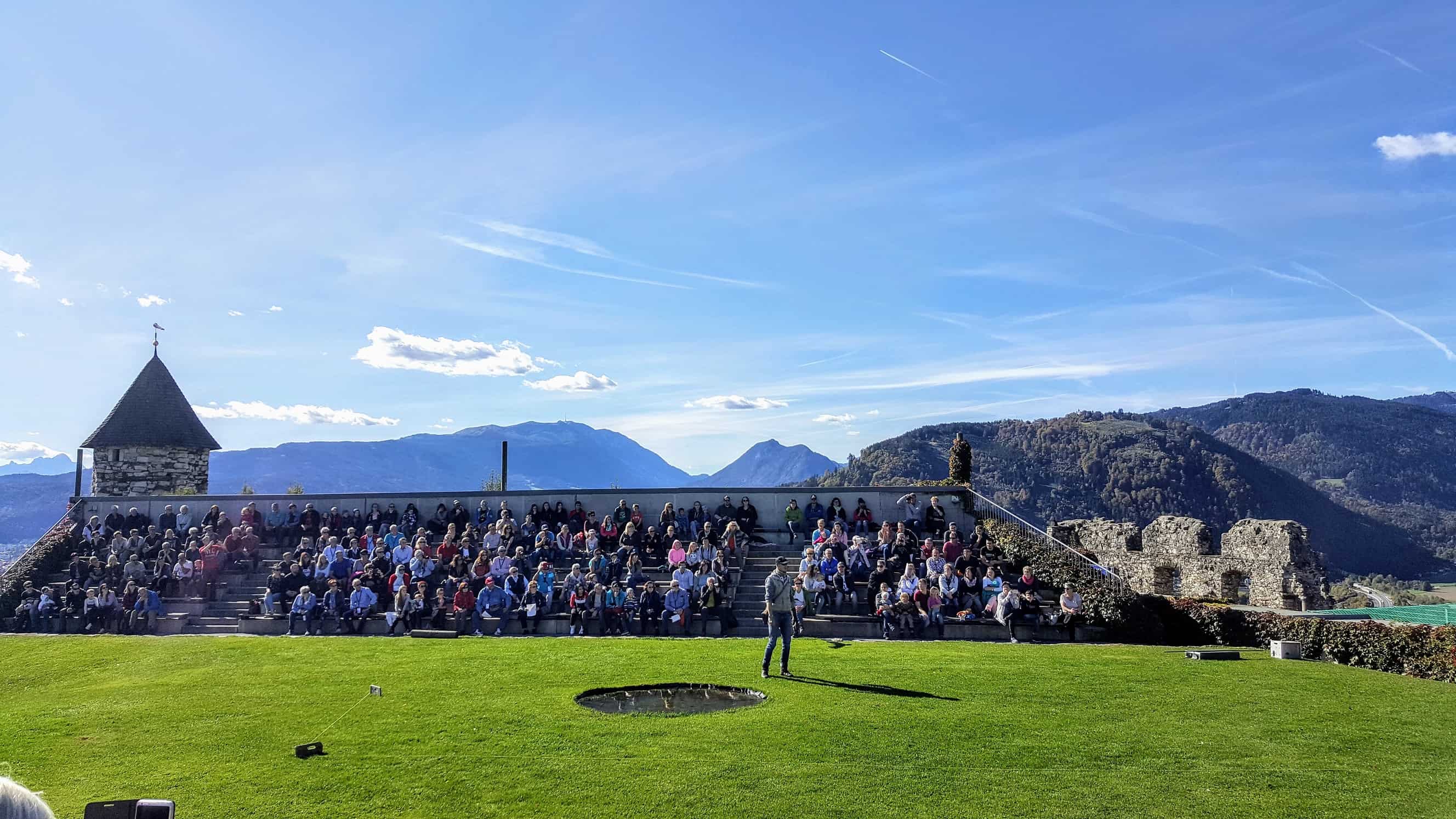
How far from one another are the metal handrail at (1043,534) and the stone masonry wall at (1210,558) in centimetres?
100

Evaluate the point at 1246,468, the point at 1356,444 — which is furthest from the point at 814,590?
the point at 1356,444

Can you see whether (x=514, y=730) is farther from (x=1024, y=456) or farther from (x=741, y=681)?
(x=1024, y=456)

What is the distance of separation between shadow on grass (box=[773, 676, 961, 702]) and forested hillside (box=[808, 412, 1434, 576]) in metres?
58.5

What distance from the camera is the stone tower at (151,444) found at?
37969 millimetres

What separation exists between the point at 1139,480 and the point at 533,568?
70.0 metres

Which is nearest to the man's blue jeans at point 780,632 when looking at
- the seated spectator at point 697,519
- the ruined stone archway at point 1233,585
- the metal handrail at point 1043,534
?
the metal handrail at point 1043,534

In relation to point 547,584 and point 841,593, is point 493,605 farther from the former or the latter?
point 841,593

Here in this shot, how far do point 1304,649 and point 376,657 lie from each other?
15.7m

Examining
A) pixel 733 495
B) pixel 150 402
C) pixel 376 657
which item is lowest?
pixel 376 657

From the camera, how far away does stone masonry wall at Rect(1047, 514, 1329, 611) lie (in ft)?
74.4

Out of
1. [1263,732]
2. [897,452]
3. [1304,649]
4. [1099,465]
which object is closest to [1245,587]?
[1304,649]

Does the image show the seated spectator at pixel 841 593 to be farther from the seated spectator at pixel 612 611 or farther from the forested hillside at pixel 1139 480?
the forested hillside at pixel 1139 480

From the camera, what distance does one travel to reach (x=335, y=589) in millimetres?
21078

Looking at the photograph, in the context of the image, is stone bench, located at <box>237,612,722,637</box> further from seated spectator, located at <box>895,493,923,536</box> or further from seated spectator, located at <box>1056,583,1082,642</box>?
seated spectator, located at <box>895,493,923,536</box>
